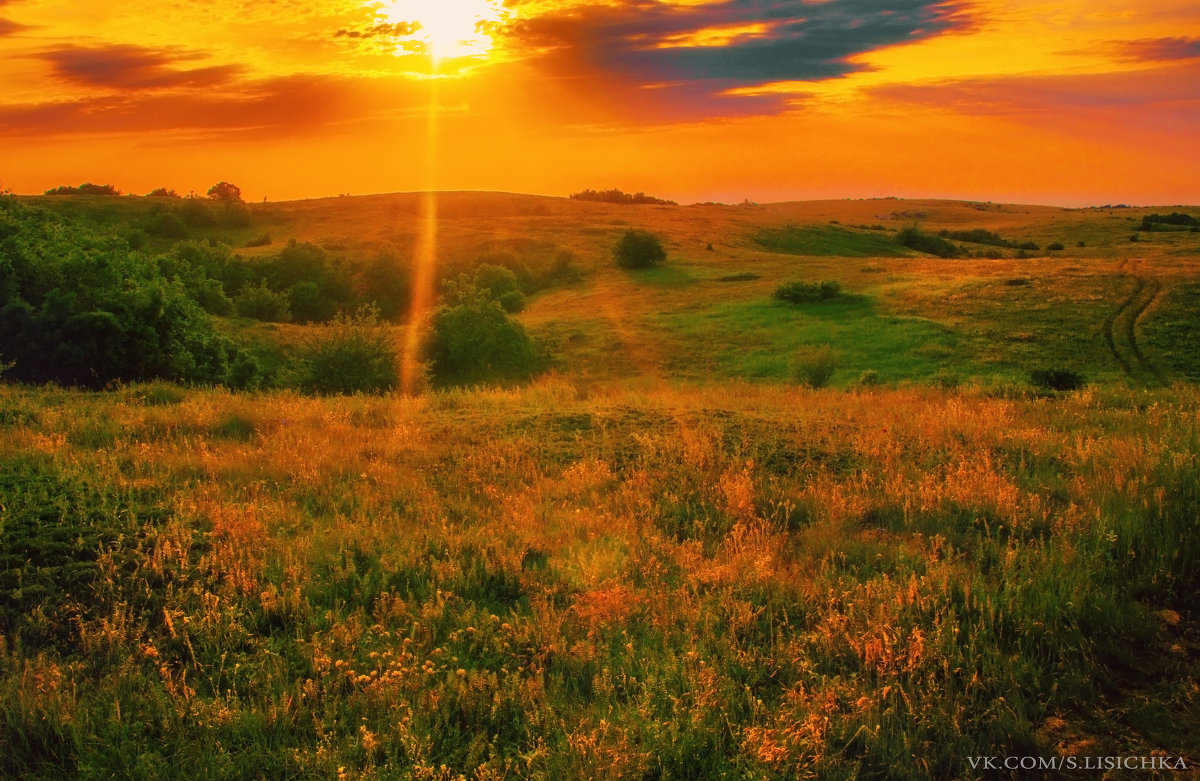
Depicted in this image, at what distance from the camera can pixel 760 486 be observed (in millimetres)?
8430

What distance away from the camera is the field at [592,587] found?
165 inches

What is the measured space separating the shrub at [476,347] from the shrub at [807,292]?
15770 millimetres

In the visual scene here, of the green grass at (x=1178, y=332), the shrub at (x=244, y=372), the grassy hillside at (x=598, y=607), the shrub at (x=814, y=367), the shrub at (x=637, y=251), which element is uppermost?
the shrub at (x=637, y=251)

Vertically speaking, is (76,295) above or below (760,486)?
above

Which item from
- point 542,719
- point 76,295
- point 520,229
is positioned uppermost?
point 520,229

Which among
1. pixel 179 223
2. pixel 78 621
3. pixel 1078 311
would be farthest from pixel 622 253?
pixel 78 621

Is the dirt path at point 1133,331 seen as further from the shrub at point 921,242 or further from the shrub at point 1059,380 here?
the shrub at point 921,242

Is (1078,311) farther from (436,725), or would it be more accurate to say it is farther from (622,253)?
(436,725)

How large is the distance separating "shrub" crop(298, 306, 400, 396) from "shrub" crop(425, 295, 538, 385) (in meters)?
6.43

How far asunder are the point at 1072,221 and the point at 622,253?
70.0 m

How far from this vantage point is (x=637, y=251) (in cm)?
Answer: 5625

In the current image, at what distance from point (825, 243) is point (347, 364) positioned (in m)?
62.3

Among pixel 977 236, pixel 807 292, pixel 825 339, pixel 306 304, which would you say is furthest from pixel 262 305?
pixel 977 236

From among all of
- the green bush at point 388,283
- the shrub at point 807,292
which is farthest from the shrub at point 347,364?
the green bush at point 388,283
